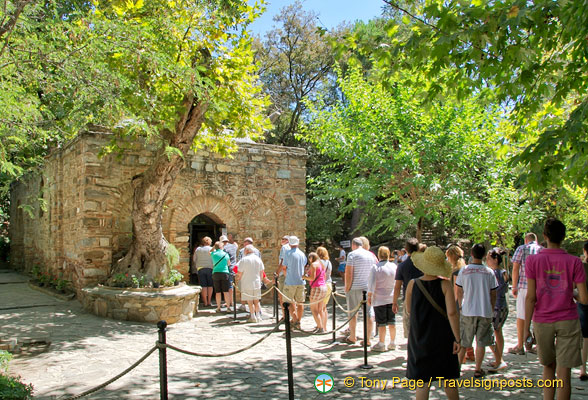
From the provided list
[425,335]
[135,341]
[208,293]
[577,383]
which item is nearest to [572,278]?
[425,335]

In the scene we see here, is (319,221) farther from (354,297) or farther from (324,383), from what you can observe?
(324,383)

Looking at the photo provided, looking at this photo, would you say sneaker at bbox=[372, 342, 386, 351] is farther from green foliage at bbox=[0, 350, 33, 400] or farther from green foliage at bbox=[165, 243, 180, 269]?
green foliage at bbox=[165, 243, 180, 269]

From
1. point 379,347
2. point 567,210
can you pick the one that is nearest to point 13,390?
point 379,347

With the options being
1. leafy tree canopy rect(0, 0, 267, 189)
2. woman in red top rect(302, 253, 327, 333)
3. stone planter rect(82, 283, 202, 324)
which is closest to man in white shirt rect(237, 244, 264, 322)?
stone planter rect(82, 283, 202, 324)

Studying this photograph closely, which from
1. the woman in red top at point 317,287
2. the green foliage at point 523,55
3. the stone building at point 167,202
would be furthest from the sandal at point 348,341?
the stone building at point 167,202

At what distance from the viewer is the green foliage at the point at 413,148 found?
40.7ft

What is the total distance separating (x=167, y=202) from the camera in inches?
438

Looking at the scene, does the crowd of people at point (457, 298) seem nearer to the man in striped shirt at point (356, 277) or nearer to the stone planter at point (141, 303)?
the man in striped shirt at point (356, 277)

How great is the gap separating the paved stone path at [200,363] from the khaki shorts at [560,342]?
1048mm

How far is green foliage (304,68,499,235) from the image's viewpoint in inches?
488

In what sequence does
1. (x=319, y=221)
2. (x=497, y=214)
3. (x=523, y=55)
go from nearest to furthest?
(x=523, y=55)
(x=497, y=214)
(x=319, y=221)

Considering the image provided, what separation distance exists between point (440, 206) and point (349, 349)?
23.4ft

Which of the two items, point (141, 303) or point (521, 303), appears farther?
point (141, 303)

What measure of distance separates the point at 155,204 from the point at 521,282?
6987mm
